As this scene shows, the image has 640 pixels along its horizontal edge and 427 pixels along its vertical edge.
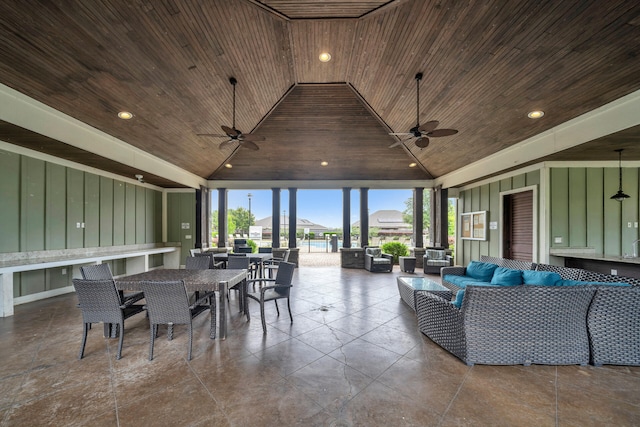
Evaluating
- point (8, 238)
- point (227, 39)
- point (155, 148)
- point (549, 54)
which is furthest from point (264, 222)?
point (549, 54)

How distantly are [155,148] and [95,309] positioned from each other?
4559 mm

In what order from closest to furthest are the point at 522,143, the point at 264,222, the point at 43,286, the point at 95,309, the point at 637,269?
the point at 95,309, the point at 637,269, the point at 43,286, the point at 522,143, the point at 264,222

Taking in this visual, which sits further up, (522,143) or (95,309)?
(522,143)

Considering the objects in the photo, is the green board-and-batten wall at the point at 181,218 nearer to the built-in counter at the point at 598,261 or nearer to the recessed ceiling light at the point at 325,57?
the recessed ceiling light at the point at 325,57

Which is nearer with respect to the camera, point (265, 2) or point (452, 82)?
point (265, 2)

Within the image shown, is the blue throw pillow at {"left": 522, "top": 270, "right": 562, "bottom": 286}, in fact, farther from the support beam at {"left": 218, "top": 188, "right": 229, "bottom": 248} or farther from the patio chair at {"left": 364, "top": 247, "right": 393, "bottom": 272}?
the support beam at {"left": 218, "top": 188, "right": 229, "bottom": 248}

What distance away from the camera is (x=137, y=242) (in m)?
7.71

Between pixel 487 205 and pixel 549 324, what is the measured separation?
5778 millimetres

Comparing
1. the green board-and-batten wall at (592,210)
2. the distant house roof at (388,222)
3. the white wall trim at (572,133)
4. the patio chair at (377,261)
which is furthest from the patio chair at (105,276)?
the distant house roof at (388,222)

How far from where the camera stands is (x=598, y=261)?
4.74 meters

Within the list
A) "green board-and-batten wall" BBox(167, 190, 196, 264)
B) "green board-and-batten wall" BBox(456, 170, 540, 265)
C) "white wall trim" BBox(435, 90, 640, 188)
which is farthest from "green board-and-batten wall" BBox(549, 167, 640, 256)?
"green board-and-batten wall" BBox(167, 190, 196, 264)

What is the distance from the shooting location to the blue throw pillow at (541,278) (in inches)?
128

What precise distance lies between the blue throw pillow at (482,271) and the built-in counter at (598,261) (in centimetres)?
172

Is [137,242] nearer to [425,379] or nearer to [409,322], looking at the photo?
[409,322]
